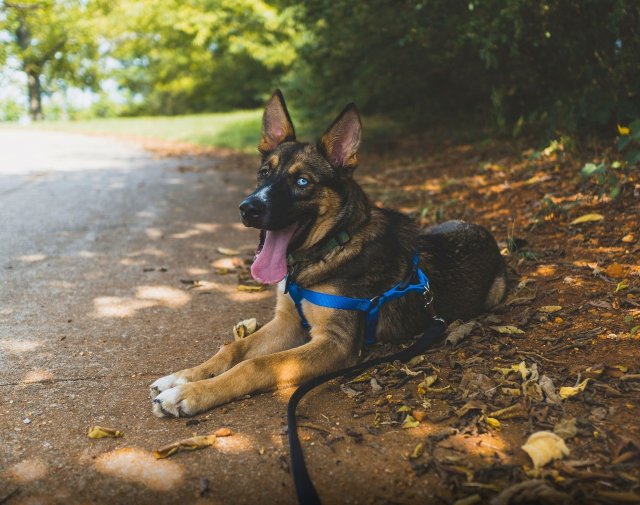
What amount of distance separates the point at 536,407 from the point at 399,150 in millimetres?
10627

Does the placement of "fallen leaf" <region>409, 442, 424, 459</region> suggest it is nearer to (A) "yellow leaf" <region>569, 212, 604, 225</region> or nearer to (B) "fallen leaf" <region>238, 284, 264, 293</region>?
(B) "fallen leaf" <region>238, 284, 264, 293</region>

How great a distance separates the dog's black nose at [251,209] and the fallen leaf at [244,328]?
1.10 m

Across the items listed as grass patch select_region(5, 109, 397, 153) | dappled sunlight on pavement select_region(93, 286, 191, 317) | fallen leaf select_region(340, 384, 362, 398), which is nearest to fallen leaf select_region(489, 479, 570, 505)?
fallen leaf select_region(340, 384, 362, 398)

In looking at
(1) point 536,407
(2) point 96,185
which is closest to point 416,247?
(1) point 536,407

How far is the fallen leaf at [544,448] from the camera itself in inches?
110

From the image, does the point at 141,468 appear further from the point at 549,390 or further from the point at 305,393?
the point at 549,390

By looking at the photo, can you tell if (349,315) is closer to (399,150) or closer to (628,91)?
(628,91)

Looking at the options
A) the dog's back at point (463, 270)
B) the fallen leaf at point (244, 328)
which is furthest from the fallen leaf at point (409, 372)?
the fallen leaf at point (244, 328)

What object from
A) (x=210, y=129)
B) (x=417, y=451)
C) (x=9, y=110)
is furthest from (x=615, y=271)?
(x=9, y=110)

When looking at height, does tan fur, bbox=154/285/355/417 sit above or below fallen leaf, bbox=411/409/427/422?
above

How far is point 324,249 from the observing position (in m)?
4.22

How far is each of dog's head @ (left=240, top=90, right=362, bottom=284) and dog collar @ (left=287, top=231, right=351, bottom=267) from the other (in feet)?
0.23

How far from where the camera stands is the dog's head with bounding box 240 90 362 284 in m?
4.04

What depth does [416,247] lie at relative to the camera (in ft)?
15.1
